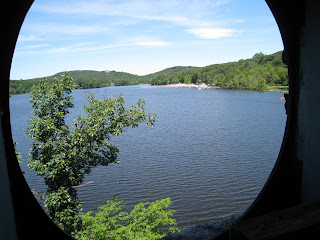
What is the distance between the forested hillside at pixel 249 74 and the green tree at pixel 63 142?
113ft

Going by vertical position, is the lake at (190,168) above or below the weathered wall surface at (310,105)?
below

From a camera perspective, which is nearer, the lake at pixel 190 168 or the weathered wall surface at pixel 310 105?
the weathered wall surface at pixel 310 105

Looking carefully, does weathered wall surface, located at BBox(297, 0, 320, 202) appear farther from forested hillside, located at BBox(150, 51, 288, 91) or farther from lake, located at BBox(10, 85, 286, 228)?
forested hillside, located at BBox(150, 51, 288, 91)

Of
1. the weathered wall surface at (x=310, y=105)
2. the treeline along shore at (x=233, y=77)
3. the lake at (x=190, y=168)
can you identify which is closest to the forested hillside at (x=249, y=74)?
the treeline along shore at (x=233, y=77)

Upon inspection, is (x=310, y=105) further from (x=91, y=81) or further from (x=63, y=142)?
(x=91, y=81)

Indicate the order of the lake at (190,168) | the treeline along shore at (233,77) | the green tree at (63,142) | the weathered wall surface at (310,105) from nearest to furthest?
the weathered wall surface at (310,105) < the green tree at (63,142) < the lake at (190,168) < the treeline along shore at (233,77)

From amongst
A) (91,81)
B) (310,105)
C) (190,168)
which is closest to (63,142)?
(310,105)

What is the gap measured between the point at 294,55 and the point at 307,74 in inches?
5.4

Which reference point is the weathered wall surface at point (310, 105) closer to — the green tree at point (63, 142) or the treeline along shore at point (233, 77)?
the green tree at point (63, 142)

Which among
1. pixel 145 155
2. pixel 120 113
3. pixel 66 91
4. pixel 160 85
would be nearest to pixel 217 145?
pixel 145 155

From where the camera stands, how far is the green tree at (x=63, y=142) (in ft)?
20.4

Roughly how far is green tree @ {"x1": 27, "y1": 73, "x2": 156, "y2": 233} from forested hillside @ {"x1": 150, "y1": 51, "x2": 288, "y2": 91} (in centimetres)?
3459

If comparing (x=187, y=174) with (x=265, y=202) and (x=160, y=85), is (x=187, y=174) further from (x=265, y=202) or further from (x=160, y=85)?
(x=160, y=85)

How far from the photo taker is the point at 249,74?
44.5m
